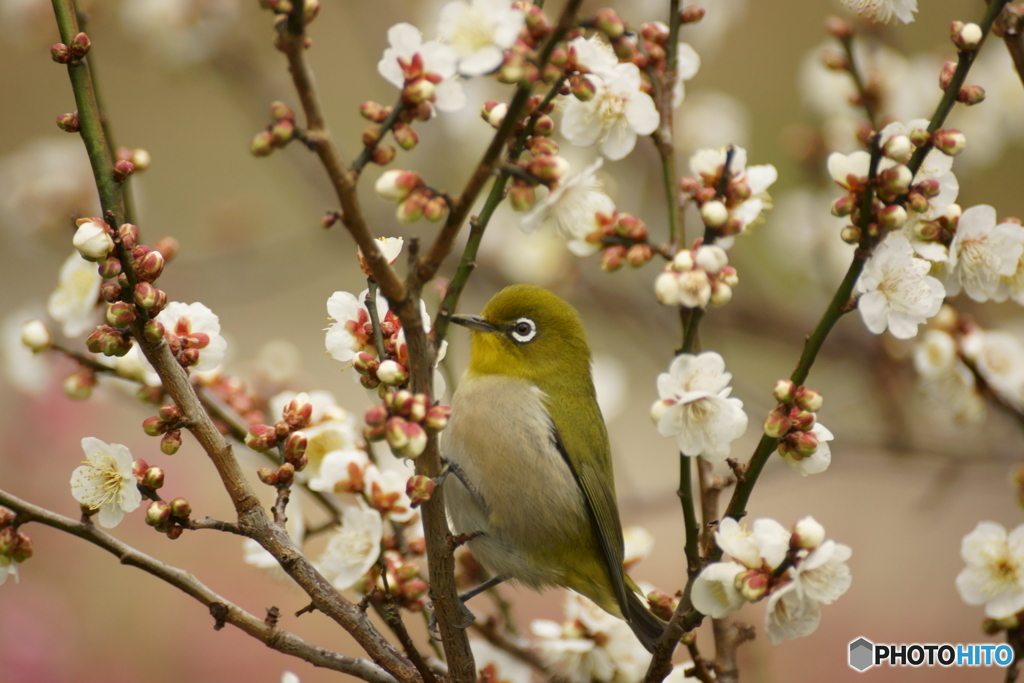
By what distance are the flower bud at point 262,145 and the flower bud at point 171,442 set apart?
54cm

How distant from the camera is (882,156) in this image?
1269 mm

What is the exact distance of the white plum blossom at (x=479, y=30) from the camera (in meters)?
1.04

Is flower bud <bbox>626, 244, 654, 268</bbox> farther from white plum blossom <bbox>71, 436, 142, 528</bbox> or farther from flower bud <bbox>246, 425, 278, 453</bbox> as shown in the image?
white plum blossom <bbox>71, 436, 142, 528</bbox>

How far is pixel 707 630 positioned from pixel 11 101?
7536 mm

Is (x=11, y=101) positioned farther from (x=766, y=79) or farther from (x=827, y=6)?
(x=827, y=6)

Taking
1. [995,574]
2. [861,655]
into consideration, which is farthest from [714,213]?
[861,655]

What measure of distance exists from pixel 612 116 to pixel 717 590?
0.79m

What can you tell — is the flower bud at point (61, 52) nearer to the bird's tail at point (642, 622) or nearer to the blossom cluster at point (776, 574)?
the blossom cluster at point (776, 574)

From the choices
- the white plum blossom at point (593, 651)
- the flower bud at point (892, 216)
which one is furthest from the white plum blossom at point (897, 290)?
the white plum blossom at point (593, 651)

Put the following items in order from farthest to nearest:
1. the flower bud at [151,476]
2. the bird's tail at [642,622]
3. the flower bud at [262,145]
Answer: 1. the bird's tail at [642,622]
2. the flower bud at [151,476]
3. the flower bud at [262,145]

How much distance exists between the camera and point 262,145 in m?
1.03

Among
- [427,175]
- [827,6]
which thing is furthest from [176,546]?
[827,6]

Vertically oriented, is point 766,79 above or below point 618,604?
above

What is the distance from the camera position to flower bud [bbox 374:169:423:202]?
1109 millimetres
